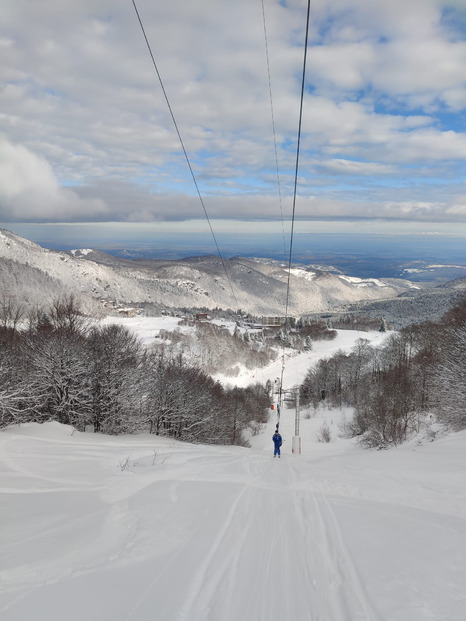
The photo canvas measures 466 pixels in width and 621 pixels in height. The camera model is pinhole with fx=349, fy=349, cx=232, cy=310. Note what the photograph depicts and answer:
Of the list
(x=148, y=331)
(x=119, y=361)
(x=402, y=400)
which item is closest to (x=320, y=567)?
(x=119, y=361)

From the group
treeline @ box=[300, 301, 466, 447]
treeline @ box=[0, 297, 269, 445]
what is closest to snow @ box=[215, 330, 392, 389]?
treeline @ box=[300, 301, 466, 447]

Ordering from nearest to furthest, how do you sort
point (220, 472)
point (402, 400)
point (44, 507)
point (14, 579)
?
point (14, 579) → point (44, 507) → point (220, 472) → point (402, 400)

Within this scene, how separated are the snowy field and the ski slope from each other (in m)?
0.02

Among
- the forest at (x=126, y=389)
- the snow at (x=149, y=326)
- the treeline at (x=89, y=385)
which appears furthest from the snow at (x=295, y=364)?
the treeline at (x=89, y=385)

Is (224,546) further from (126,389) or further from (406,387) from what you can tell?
(406,387)

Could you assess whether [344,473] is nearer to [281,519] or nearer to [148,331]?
[281,519]

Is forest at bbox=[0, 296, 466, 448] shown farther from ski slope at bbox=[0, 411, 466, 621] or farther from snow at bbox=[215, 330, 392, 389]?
snow at bbox=[215, 330, 392, 389]

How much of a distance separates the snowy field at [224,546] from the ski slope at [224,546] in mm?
23

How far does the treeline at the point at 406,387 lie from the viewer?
2755cm

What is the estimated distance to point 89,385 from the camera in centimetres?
2562

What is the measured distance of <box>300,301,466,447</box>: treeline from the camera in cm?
2755

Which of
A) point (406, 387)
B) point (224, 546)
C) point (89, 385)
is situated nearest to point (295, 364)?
point (406, 387)

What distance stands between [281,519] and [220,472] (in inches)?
180

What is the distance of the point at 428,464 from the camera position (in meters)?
12.7
